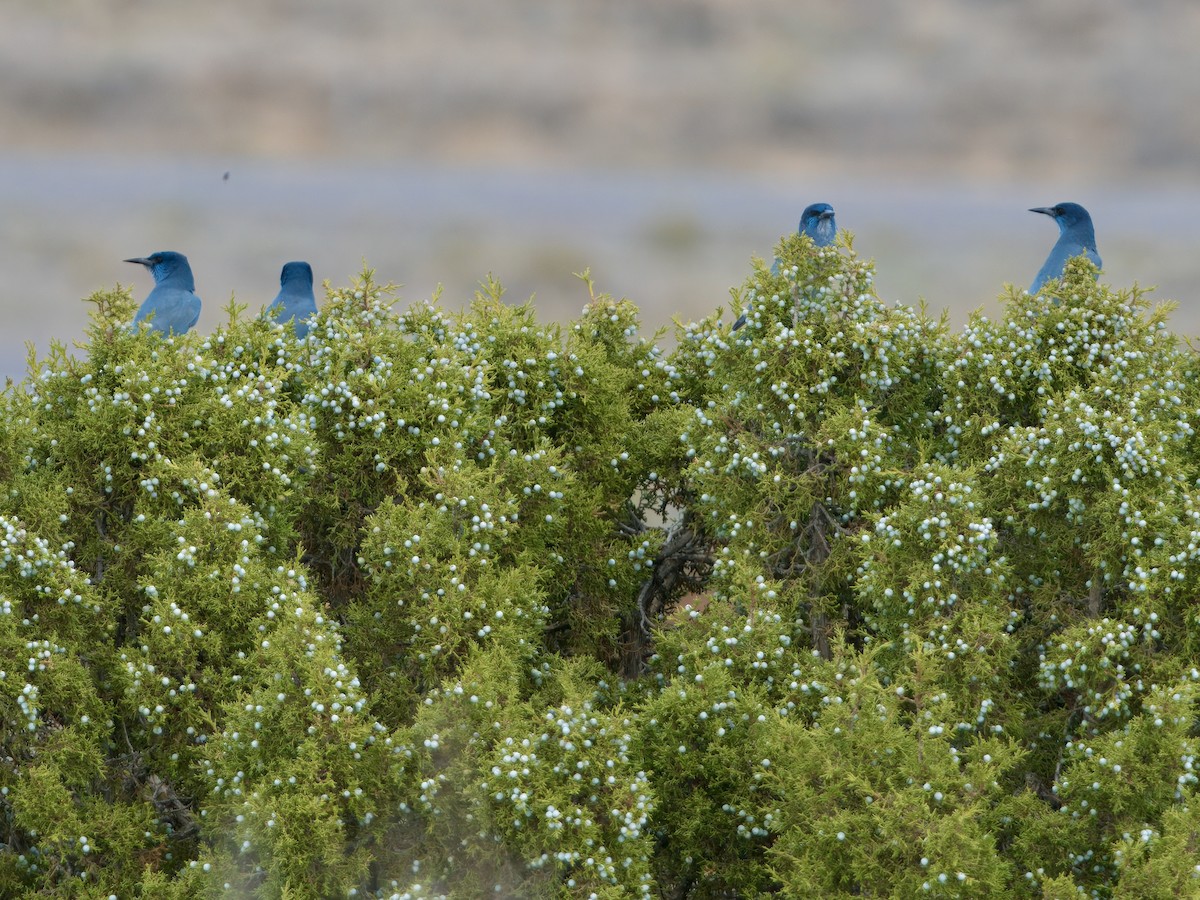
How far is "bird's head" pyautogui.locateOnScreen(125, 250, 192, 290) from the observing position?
9273 millimetres

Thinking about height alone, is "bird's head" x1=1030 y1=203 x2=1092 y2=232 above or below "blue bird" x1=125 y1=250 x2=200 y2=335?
below

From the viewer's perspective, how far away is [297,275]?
9.69 m

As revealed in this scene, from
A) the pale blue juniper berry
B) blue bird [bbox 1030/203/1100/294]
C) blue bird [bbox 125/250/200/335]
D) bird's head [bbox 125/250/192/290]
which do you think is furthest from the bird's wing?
blue bird [bbox 1030/203/1100/294]

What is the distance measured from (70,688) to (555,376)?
109 inches

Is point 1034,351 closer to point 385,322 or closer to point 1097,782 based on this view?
point 1097,782

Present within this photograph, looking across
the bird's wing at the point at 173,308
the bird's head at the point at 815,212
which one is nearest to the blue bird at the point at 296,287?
the bird's wing at the point at 173,308

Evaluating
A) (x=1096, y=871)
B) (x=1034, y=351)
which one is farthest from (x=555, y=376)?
(x=1096, y=871)

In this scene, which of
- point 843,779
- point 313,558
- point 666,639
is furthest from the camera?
point 313,558

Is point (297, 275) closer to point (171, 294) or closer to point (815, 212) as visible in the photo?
point (171, 294)

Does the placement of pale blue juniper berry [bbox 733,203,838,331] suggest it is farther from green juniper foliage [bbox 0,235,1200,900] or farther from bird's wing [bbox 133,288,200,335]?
bird's wing [bbox 133,288,200,335]

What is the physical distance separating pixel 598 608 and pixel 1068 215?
12.7 feet

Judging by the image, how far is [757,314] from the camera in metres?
6.89

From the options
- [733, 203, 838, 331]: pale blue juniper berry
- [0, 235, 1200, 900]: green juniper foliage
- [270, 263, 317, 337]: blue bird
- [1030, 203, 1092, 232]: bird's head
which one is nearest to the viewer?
[0, 235, 1200, 900]: green juniper foliage

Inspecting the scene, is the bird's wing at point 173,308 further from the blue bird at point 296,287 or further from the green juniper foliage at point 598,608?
the green juniper foliage at point 598,608
